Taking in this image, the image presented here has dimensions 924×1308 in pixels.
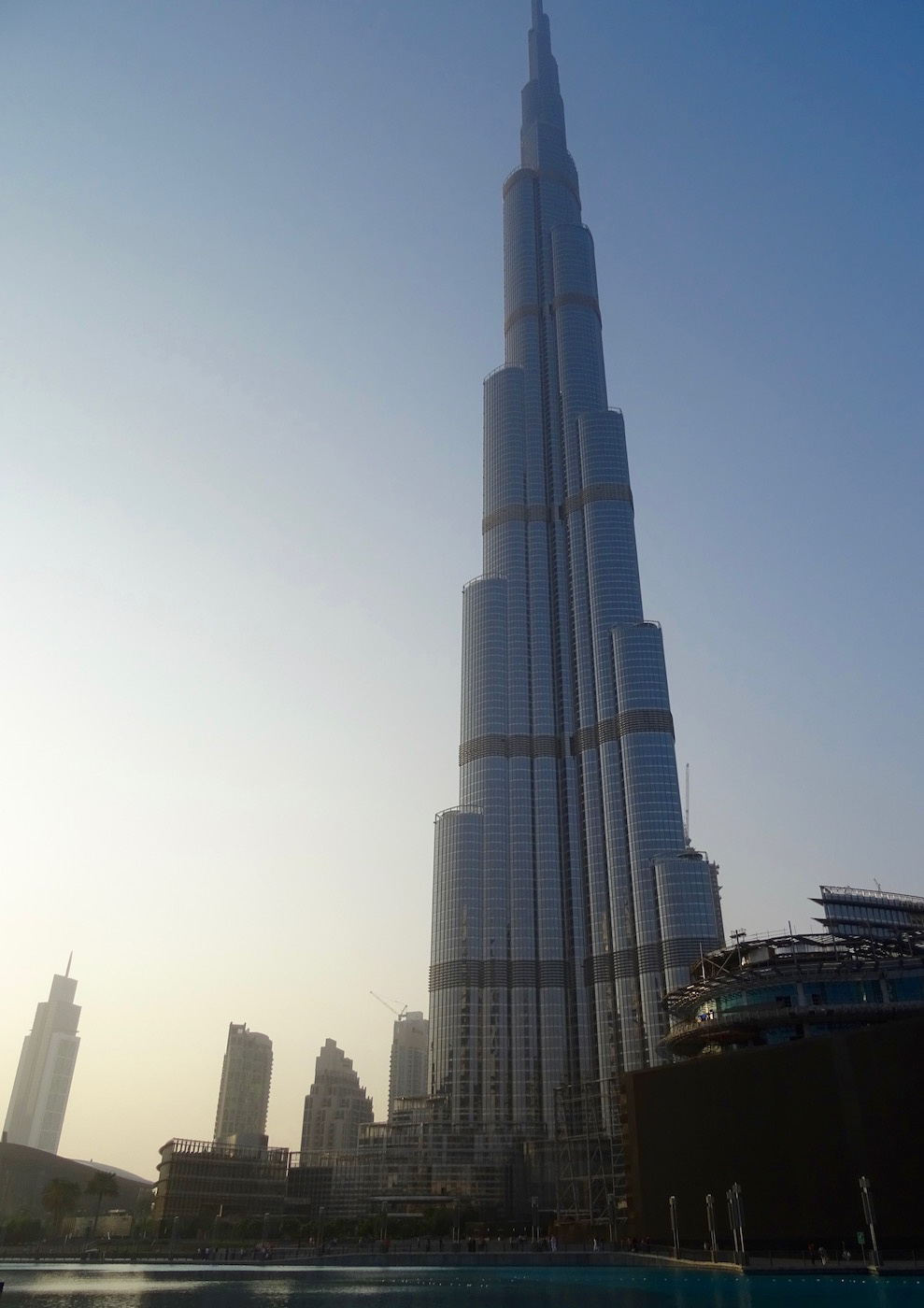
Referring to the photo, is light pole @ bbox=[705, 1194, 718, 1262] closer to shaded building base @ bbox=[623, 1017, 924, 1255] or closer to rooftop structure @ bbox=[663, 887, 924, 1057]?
shaded building base @ bbox=[623, 1017, 924, 1255]

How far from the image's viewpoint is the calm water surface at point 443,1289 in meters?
60.7

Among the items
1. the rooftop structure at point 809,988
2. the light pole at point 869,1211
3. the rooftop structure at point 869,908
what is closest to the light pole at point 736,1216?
the light pole at point 869,1211

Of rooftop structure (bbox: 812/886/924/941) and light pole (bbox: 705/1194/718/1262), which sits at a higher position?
rooftop structure (bbox: 812/886/924/941)

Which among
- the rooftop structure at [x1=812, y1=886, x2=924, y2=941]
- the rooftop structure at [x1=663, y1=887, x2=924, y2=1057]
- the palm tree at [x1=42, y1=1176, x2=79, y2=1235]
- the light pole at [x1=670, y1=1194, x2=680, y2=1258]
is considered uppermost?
the rooftop structure at [x1=812, y1=886, x2=924, y2=941]

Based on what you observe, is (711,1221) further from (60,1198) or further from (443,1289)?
(60,1198)

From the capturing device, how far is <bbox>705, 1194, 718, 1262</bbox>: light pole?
9912cm

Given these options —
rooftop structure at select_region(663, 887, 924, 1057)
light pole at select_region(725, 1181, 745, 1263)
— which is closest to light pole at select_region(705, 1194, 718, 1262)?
light pole at select_region(725, 1181, 745, 1263)

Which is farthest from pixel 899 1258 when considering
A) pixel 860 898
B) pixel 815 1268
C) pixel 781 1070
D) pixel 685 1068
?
pixel 860 898

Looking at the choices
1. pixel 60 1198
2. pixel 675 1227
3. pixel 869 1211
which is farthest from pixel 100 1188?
pixel 869 1211

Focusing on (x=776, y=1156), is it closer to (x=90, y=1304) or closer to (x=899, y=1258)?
(x=899, y=1258)

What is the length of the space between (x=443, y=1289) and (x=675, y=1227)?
131ft

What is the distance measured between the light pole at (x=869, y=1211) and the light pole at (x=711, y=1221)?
49.2ft

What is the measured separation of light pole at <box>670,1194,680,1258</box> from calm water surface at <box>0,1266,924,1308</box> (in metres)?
8.21

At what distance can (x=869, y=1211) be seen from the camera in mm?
88062
